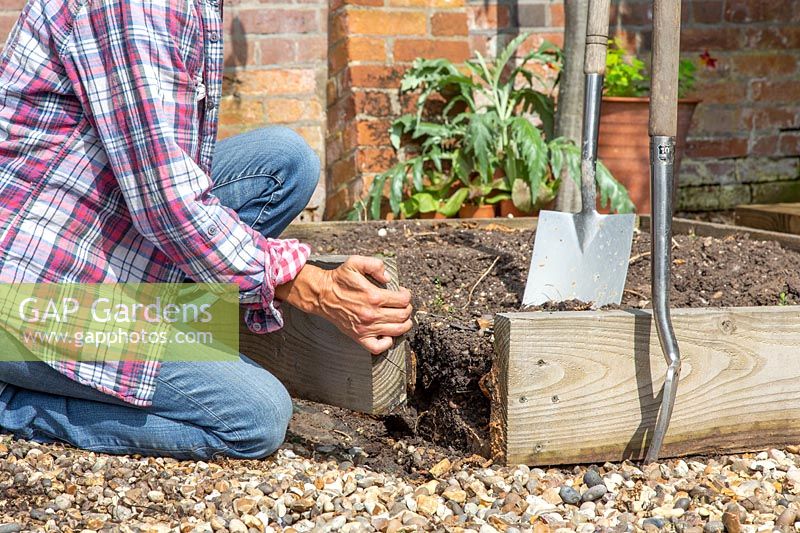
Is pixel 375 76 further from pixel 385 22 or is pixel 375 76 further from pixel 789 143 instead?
pixel 789 143

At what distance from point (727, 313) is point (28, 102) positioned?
4.21 feet

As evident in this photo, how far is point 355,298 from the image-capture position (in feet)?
5.49

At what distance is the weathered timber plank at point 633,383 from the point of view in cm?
162

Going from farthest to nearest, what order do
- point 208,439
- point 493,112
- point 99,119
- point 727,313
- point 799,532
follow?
point 493,112 → point 208,439 → point 727,313 → point 99,119 → point 799,532

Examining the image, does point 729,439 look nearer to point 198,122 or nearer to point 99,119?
point 198,122

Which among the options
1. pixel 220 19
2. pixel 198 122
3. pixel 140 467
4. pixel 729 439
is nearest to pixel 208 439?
pixel 140 467

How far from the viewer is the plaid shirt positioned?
1563mm

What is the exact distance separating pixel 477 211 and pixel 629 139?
0.66 meters

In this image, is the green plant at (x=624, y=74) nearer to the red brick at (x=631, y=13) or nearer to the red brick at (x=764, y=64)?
the red brick at (x=631, y=13)

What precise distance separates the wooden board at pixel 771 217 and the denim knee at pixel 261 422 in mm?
1941

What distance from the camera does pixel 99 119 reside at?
1.59 metres

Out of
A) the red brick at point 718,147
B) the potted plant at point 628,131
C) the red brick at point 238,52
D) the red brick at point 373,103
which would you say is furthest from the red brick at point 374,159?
the red brick at point 718,147

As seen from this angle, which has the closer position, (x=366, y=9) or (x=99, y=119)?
(x=99, y=119)

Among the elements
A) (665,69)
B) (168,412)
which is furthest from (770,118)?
(168,412)
